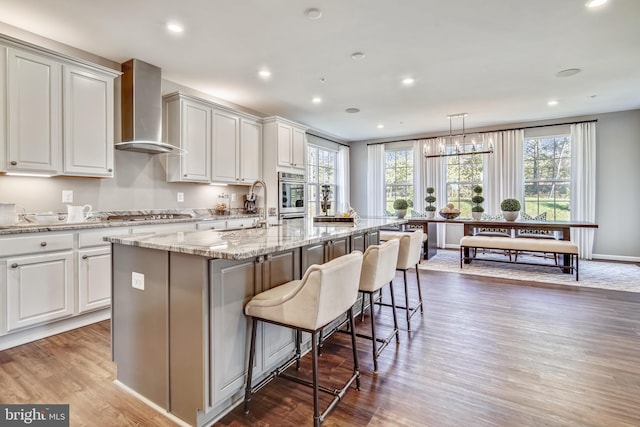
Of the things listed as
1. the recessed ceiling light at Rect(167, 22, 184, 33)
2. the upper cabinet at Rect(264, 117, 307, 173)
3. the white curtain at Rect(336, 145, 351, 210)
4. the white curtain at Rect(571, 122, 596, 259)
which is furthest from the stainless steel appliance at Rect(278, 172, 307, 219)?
the white curtain at Rect(571, 122, 596, 259)

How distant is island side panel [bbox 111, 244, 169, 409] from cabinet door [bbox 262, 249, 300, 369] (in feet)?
1.80

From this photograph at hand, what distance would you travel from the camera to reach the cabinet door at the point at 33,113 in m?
2.70

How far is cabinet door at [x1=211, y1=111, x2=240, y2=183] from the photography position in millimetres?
4543

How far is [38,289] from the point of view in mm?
2637

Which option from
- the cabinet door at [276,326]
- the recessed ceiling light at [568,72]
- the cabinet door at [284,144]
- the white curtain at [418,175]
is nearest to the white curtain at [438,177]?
the white curtain at [418,175]

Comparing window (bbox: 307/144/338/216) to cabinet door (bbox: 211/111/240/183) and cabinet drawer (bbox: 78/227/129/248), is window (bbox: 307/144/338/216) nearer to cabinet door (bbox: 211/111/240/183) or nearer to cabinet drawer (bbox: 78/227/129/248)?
cabinet door (bbox: 211/111/240/183)

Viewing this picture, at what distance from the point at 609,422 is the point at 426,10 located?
3019 millimetres

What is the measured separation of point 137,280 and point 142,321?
239mm

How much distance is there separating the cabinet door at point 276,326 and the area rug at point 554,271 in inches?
146

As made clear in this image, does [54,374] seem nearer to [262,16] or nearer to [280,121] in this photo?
[262,16]

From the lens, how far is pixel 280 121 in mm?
5316

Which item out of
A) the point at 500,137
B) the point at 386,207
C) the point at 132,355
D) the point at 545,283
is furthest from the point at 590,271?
the point at 132,355

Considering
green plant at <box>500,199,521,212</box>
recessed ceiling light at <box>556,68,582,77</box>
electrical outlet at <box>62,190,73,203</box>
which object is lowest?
green plant at <box>500,199,521,212</box>

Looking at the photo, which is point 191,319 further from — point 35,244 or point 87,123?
point 87,123
